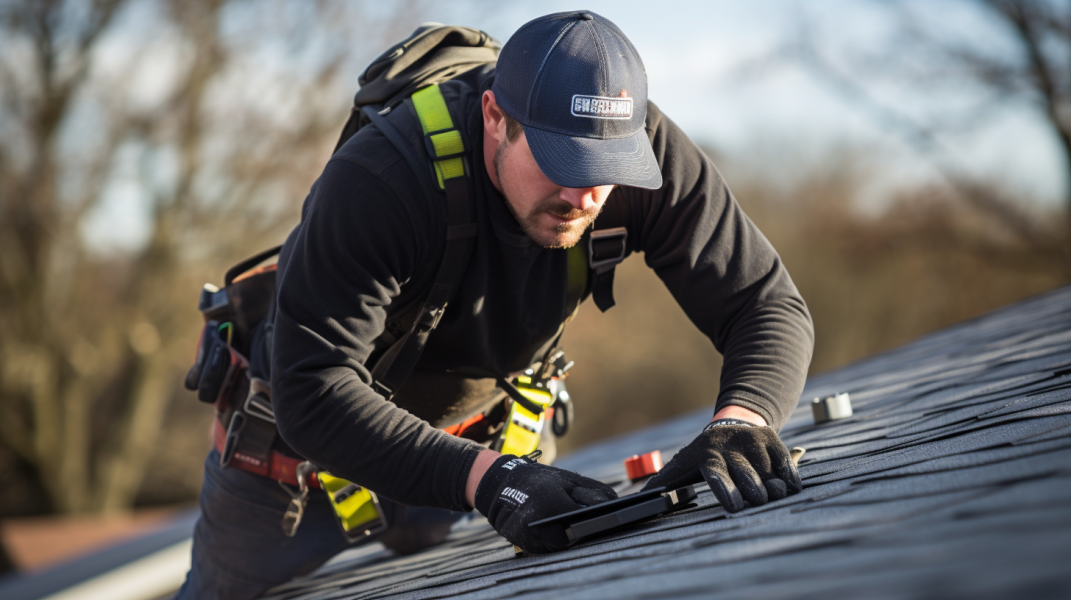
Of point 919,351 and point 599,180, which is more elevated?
point 599,180

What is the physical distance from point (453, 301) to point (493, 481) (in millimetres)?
593

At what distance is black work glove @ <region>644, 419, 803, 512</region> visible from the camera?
1.85 meters

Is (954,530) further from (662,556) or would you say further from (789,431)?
(789,431)

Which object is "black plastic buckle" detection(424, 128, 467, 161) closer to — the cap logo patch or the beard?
the beard

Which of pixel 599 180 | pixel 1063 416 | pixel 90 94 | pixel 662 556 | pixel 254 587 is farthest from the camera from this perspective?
pixel 90 94

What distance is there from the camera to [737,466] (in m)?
1.89

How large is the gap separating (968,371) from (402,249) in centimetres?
212

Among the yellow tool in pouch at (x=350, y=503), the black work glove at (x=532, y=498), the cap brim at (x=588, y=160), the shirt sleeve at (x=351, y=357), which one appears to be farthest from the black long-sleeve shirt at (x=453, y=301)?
the yellow tool in pouch at (x=350, y=503)

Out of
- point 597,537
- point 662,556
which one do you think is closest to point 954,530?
point 662,556

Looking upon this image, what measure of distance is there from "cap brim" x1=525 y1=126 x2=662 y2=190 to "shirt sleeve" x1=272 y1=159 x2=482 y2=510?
1.21 feet

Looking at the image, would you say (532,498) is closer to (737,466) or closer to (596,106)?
(737,466)

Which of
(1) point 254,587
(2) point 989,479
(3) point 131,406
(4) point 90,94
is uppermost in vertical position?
(4) point 90,94

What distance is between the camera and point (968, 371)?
10.1 ft

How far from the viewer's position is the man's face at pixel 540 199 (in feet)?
7.32
